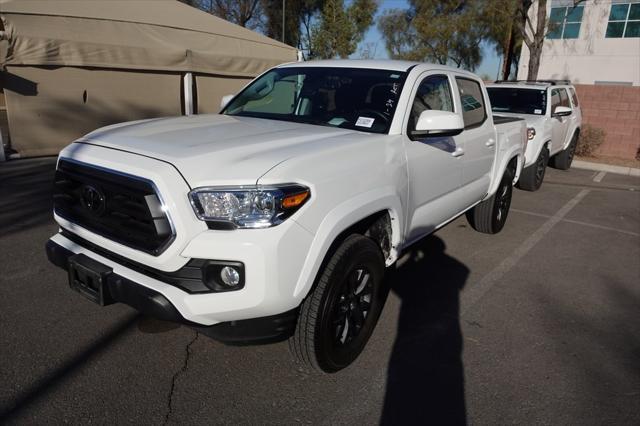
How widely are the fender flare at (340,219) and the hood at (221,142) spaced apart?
1.16ft

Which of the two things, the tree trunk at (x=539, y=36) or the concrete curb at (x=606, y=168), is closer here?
the concrete curb at (x=606, y=168)

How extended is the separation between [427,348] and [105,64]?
8.89 metres

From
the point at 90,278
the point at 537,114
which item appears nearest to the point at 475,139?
the point at 90,278

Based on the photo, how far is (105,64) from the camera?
9430mm

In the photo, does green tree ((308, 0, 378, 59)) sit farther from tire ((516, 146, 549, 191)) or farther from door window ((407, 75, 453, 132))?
door window ((407, 75, 453, 132))

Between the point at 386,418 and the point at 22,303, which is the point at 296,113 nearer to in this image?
the point at 386,418

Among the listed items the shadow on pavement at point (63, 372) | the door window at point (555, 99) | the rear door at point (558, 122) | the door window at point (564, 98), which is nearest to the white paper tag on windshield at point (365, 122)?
the shadow on pavement at point (63, 372)

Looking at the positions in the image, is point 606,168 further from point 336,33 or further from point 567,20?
point 567,20

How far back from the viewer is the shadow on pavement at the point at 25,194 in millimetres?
5277

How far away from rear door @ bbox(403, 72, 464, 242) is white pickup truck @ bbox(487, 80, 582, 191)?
4.08 meters

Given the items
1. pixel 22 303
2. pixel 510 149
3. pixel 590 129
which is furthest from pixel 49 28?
pixel 590 129

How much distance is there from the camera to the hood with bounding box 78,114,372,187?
2.23 m

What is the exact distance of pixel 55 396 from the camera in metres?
2.54

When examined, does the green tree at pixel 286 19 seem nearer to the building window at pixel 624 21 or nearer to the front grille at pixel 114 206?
the building window at pixel 624 21
